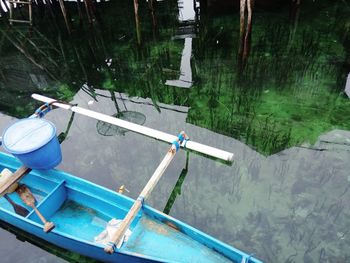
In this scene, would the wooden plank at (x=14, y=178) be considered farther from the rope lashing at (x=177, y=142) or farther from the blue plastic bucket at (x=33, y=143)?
the rope lashing at (x=177, y=142)

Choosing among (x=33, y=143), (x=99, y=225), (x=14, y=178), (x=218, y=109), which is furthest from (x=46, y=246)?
(x=218, y=109)

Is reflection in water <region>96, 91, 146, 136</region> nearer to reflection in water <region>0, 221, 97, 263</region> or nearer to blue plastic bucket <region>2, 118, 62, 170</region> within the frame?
blue plastic bucket <region>2, 118, 62, 170</region>

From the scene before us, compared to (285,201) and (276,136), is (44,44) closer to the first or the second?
(276,136)

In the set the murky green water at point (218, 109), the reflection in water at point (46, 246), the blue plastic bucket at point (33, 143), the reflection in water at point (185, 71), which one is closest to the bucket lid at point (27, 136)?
the blue plastic bucket at point (33, 143)

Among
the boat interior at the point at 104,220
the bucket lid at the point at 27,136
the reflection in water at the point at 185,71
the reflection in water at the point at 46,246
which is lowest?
the reflection in water at the point at 46,246

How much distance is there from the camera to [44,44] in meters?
10.7

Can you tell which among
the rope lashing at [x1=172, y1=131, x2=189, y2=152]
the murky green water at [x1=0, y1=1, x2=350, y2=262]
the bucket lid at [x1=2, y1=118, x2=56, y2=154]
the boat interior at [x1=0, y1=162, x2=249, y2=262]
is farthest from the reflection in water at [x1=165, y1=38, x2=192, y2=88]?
the boat interior at [x1=0, y1=162, x2=249, y2=262]

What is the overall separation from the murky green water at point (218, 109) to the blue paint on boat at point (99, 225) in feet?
1.90

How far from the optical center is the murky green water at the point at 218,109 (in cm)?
523

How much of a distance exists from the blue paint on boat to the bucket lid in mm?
700

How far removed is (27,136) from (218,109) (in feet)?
14.0

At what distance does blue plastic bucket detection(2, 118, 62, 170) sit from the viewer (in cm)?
484

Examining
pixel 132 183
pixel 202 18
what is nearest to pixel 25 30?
pixel 202 18

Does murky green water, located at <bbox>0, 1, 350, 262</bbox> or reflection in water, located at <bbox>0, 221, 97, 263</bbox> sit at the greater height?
murky green water, located at <bbox>0, 1, 350, 262</bbox>
